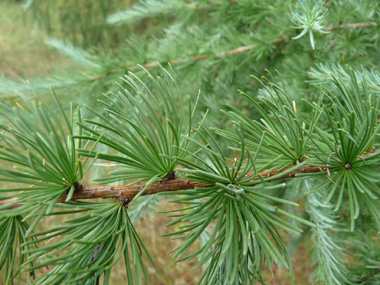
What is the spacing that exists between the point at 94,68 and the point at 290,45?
495mm

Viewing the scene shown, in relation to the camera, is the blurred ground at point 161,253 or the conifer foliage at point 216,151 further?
the blurred ground at point 161,253

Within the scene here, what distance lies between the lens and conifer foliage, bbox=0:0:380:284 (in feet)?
1.04

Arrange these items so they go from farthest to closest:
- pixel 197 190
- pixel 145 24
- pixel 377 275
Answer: pixel 145 24 → pixel 377 275 → pixel 197 190

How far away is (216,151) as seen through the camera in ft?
2.63

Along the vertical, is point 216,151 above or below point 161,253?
above

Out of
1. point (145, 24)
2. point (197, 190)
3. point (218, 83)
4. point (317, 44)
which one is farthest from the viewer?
point (145, 24)

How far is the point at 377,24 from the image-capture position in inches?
24.2

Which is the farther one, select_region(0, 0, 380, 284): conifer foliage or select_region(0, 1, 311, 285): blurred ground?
select_region(0, 1, 311, 285): blurred ground

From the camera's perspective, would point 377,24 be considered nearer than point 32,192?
No

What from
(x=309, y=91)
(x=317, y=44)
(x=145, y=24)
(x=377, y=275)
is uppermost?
(x=145, y=24)

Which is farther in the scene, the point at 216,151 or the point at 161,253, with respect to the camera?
the point at 161,253

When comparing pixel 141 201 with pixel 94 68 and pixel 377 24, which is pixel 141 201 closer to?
pixel 94 68

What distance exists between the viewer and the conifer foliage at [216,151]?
0.32 metres

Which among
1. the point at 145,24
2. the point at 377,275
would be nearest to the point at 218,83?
the point at 377,275
